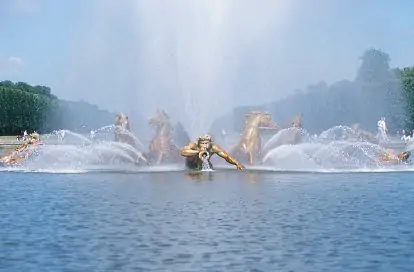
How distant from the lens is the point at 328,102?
314 ft

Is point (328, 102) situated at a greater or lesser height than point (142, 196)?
greater

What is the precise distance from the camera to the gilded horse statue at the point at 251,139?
3853cm

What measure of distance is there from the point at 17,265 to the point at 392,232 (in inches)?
290

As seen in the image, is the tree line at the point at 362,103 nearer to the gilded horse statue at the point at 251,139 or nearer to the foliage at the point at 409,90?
the foliage at the point at 409,90

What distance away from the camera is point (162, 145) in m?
38.6

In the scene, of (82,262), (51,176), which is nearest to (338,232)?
(82,262)

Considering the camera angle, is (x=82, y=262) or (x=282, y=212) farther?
(x=282, y=212)

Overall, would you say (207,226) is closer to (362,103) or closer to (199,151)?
(199,151)

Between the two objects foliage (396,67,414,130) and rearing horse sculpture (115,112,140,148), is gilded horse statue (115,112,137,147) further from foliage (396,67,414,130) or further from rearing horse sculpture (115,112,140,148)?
foliage (396,67,414,130)

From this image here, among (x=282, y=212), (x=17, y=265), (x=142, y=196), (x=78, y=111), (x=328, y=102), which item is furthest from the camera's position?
(x=328, y=102)

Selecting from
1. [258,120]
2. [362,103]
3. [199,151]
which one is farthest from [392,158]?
[362,103]

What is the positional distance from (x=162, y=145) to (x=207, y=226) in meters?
20.3

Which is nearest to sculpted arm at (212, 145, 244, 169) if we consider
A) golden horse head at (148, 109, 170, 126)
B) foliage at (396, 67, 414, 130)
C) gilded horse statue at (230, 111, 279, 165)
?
gilded horse statue at (230, 111, 279, 165)

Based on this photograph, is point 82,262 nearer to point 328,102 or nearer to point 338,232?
point 338,232
